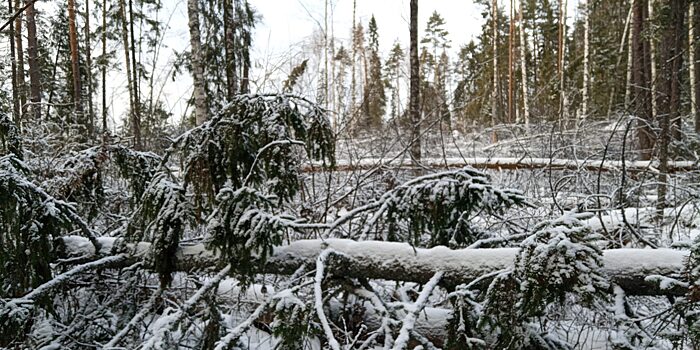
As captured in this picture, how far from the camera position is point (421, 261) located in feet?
7.42

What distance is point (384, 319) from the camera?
6.68 ft

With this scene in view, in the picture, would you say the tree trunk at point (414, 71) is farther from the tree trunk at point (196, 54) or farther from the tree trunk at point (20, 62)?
the tree trunk at point (20, 62)

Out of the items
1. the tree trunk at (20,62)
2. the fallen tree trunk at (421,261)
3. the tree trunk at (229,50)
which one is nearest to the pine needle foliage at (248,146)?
the fallen tree trunk at (421,261)

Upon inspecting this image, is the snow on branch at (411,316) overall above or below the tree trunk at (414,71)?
below

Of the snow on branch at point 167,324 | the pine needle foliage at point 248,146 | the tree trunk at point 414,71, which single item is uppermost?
the tree trunk at point 414,71

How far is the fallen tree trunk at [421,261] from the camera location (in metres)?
1.95

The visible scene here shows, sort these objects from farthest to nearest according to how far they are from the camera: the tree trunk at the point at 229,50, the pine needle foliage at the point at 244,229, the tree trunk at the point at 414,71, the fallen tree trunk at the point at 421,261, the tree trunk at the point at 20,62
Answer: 1. the tree trunk at the point at 20,62
2. the tree trunk at the point at 229,50
3. the tree trunk at the point at 414,71
4. the pine needle foliage at the point at 244,229
5. the fallen tree trunk at the point at 421,261

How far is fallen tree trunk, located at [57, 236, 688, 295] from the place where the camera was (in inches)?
76.6

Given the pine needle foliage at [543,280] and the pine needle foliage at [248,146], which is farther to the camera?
the pine needle foliage at [248,146]

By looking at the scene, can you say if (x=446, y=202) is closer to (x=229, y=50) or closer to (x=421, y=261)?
(x=421, y=261)

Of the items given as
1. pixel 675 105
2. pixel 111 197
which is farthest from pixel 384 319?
pixel 675 105

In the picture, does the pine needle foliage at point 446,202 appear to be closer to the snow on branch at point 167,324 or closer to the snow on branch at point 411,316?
the snow on branch at point 411,316

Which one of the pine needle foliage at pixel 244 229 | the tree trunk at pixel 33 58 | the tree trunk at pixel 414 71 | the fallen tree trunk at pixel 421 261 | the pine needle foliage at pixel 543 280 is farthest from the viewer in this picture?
the tree trunk at pixel 33 58

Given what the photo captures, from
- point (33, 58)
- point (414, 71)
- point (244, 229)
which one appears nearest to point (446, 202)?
point (244, 229)
